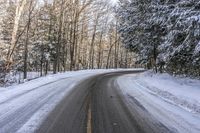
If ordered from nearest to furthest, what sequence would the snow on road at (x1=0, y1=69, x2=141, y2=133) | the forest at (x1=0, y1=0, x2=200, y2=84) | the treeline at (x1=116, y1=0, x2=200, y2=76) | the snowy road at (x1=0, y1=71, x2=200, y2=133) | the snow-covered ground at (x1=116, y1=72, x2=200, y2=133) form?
the snow on road at (x1=0, y1=69, x2=141, y2=133) → the snowy road at (x1=0, y1=71, x2=200, y2=133) → the snow-covered ground at (x1=116, y1=72, x2=200, y2=133) → the treeline at (x1=116, y1=0, x2=200, y2=76) → the forest at (x1=0, y1=0, x2=200, y2=84)

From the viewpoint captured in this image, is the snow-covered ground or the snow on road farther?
the snow-covered ground

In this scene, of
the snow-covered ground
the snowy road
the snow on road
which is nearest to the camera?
the snow on road

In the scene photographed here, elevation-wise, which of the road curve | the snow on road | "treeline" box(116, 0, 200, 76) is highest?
"treeline" box(116, 0, 200, 76)

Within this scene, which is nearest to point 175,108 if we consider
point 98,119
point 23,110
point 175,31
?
point 98,119

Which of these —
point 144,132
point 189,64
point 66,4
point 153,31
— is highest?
point 66,4

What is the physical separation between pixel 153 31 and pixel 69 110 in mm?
18141

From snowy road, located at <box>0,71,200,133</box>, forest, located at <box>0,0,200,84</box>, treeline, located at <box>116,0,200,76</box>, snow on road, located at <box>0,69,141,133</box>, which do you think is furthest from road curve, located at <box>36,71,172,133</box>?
forest, located at <box>0,0,200,84</box>

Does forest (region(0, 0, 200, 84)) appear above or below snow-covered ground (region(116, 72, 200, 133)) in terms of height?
above

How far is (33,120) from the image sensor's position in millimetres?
8703

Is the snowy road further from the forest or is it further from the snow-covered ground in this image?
the forest

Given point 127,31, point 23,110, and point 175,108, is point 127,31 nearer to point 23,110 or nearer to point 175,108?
point 175,108

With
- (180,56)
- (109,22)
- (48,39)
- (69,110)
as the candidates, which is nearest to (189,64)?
(180,56)

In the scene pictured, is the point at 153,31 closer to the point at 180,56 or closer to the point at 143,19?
the point at 143,19

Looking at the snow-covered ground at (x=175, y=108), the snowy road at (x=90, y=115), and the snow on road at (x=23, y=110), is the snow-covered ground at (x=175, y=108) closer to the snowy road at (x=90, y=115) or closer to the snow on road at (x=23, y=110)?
the snowy road at (x=90, y=115)
